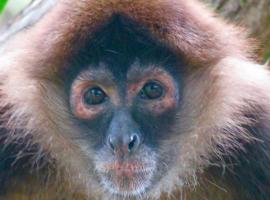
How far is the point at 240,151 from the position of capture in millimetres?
4094

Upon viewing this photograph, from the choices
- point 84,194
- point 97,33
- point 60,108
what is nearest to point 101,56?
point 97,33

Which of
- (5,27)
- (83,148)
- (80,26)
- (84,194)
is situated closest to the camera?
(80,26)

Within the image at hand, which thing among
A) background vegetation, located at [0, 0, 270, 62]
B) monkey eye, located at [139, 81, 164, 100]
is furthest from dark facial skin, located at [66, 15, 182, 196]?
background vegetation, located at [0, 0, 270, 62]

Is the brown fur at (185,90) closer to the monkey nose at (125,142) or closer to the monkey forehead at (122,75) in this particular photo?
the monkey forehead at (122,75)

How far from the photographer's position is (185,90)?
392 centimetres

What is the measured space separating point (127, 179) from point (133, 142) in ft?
0.76

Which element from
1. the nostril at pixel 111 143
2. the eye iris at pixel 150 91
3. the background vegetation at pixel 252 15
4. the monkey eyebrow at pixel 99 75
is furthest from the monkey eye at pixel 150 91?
the background vegetation at pixel 252 15

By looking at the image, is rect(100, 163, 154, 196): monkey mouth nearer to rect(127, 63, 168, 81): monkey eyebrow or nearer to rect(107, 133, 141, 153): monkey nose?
rect(107, 133, 141, 153): monkey nose

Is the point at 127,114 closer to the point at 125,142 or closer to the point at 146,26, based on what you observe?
the point at 125,142

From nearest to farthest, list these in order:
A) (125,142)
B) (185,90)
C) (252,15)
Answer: (125,142), (185,90), (252,15)

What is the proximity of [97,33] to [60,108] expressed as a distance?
0.45 metres

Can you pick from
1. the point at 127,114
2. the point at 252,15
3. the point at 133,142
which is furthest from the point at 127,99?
the point at 252,15

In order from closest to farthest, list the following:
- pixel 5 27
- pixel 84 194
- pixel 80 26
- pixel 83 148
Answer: pixel 80 26 < pixel 83 148 < pixel 84 194 < pixel 5 27

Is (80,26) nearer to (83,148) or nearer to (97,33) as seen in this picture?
(97,33)
